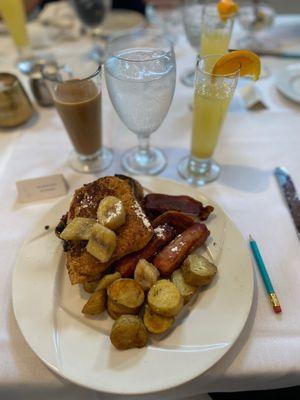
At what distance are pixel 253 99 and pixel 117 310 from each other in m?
0.89

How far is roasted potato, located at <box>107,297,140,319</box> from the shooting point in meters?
0.57

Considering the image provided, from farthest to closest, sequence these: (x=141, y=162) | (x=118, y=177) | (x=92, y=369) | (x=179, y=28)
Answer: (x=179, y=28) → (x=141, y=162) → (x=118, y=177) → (x=92, y=369)

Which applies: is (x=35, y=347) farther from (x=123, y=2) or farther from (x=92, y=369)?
(x=123, y=2)

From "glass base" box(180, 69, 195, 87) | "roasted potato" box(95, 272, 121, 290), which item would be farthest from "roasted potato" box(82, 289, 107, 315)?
"glass base" box(180, 69, 195, 87)

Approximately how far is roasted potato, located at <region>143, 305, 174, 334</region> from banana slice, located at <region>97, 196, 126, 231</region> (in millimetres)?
178

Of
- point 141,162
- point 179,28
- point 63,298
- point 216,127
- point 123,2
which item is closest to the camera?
point 63,298

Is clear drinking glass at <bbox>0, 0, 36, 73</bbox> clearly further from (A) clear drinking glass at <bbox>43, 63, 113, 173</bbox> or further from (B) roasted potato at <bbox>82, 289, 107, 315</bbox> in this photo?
(B) roasted potato at <bbox>82, 289, 107, 315</bbox>

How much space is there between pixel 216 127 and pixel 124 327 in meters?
0.56

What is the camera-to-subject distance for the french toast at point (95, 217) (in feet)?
2.01

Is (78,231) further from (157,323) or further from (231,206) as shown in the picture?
(231,206)

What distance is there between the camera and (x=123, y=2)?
77.2 inches

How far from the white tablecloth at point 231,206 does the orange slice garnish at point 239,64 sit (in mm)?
301

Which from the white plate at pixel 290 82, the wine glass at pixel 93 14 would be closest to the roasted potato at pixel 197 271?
the white plate at pixel 290 82

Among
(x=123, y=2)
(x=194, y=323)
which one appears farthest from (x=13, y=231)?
(x=123, y=2)
